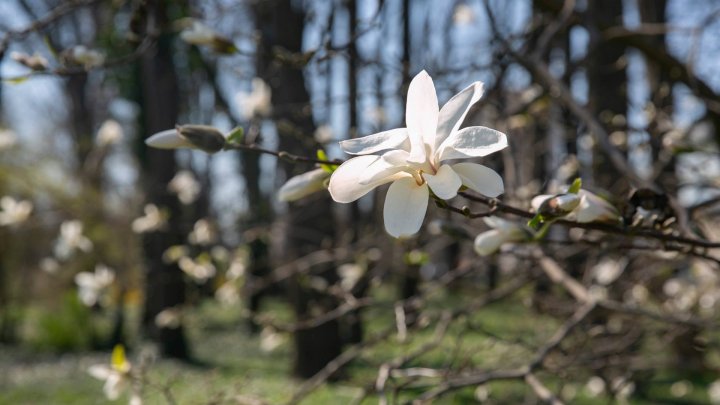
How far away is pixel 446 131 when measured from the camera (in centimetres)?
73

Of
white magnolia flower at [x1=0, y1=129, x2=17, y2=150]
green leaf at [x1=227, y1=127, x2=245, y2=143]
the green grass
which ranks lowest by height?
the green grass

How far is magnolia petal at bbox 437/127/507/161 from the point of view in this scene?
686 millimetres

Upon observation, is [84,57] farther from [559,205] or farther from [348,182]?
[559,205]

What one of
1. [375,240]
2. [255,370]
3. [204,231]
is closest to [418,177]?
[375,240]

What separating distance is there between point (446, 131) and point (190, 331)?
21.7 ft

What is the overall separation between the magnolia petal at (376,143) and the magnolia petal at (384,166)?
2 cm

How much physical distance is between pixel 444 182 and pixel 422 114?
9 centimetres

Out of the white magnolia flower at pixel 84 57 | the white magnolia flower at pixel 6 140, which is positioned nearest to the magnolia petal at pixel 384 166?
the white magnolia flower at pixel 84 57

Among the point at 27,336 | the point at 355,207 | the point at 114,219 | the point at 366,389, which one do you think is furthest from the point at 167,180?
the point at 366,389

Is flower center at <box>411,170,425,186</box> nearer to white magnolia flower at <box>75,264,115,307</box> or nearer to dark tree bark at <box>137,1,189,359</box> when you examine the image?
white magnolia flower at <box>75,264,115,307</box>

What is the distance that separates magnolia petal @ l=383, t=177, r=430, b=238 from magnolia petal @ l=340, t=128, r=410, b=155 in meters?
0.04

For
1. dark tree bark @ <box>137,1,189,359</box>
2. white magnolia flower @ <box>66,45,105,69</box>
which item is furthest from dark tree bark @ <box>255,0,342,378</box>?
white magnolia flower @ <box>66,45,105,69</box>

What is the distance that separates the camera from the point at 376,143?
2.37 feet

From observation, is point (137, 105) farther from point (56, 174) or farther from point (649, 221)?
point (649, 221)
